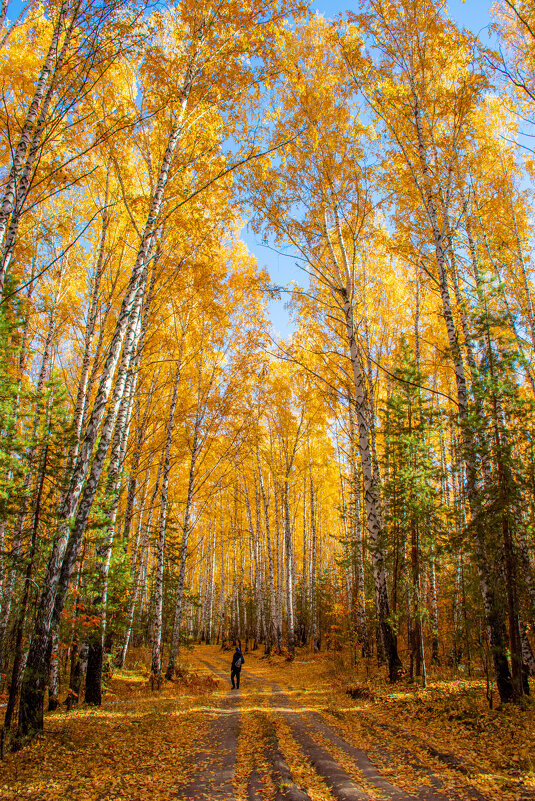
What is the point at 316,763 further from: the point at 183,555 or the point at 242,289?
the point at 242,289

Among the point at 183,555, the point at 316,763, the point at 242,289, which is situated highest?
the point at 242,289

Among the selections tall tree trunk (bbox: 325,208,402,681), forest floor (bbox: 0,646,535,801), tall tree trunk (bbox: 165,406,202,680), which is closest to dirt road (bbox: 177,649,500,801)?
forest floor (bbox: 0,646,535,801)

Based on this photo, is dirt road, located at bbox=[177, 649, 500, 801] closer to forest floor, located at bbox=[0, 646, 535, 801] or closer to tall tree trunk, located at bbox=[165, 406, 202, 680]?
forest floor, located at bbox=[0, 646, 535, 801]

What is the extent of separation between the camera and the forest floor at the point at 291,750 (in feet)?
13.1

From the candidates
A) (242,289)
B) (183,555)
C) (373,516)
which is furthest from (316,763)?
(242,289)

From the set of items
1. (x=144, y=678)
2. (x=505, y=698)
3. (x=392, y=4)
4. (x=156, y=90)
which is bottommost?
(x=144, y=678)

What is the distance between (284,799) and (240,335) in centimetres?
1129

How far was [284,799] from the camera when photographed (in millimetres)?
3754

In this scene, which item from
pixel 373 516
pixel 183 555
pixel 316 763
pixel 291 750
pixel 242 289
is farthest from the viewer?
pixel 242 289

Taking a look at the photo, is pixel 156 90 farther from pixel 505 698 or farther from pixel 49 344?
pixel 505 698

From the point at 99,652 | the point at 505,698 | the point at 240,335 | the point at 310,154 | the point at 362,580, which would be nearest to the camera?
the point at 505,698

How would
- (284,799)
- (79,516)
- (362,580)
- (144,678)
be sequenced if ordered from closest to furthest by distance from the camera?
(284,799)
(79,516)
(144,678)
(362,580)

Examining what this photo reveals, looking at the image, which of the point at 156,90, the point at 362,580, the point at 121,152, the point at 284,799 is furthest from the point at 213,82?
the point at 362,580

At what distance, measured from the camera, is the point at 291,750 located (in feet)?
16.9
